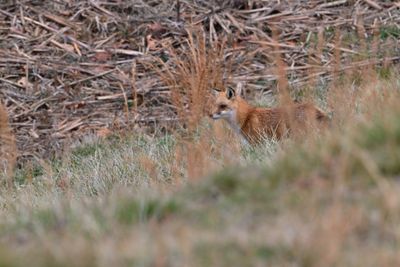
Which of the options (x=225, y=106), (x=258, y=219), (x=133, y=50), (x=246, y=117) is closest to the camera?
(x=258, y=219)

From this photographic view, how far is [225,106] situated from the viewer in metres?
10.2

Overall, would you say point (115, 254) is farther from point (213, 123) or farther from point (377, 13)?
point (377, 13)

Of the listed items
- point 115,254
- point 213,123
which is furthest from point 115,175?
point 115,254

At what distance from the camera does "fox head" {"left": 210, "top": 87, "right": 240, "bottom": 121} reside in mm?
10227

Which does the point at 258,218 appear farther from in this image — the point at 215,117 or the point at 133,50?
the point at 133,50

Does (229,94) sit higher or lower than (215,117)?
higher

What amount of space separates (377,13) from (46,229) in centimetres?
958

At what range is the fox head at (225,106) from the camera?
10.2 meters

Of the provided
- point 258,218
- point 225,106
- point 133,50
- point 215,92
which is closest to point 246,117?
point 225,106

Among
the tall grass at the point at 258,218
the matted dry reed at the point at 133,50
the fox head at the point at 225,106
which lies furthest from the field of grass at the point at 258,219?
the matted dry reed at the point at 133,50

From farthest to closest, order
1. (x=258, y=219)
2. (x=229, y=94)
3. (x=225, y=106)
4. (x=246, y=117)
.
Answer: (x=229, y=94)
(x=225, y=106)
(x=246, y=117)
(x=258, y=219)

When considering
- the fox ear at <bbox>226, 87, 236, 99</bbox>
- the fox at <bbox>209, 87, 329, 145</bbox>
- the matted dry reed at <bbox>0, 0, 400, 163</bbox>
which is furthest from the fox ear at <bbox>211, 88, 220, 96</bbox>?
the matted dry reed at <bbox>0, 0, 400, 163</bbox>

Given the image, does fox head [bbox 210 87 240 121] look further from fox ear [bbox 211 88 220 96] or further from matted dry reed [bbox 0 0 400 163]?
matted dry reed [bbox 0 0 400 163]

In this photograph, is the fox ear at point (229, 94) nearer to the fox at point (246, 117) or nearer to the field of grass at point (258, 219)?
the fox at point (246, 117)
